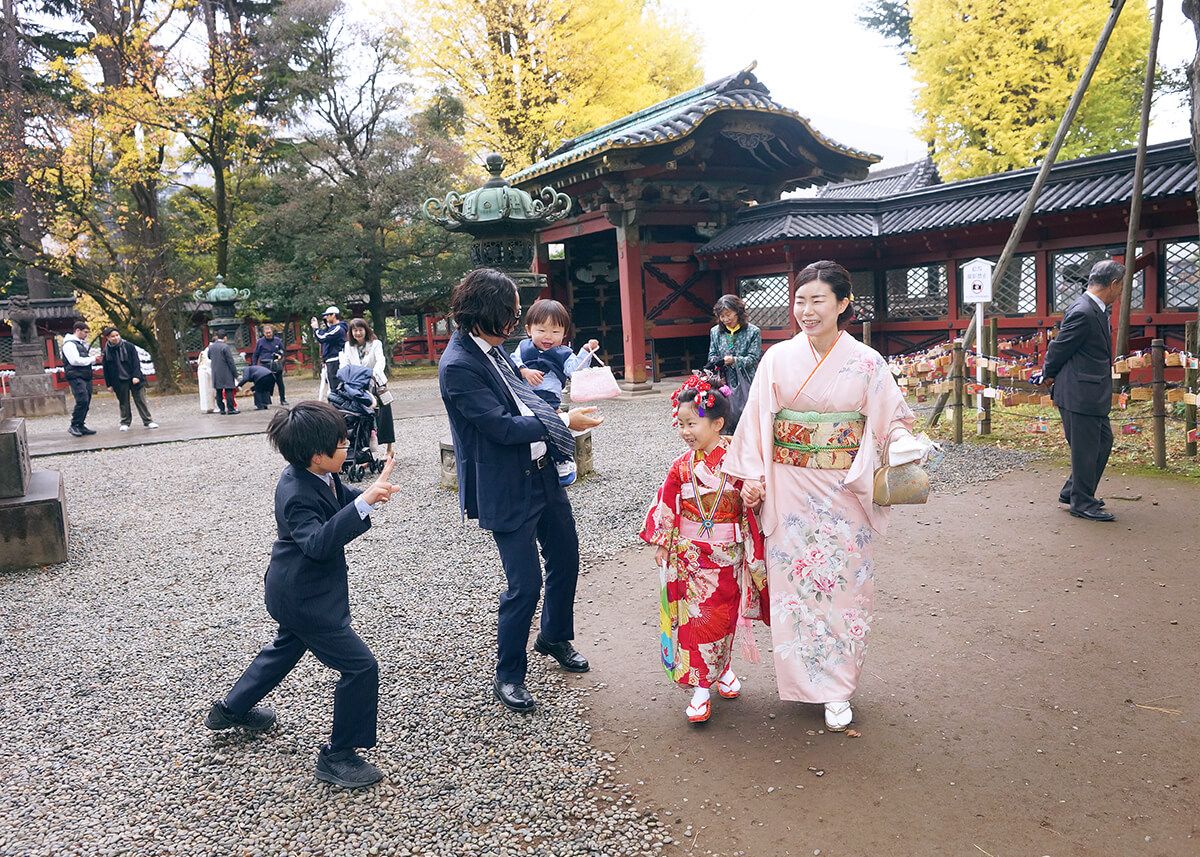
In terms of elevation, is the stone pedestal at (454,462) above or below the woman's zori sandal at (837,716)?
above

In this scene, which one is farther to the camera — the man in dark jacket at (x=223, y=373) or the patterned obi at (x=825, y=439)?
the man in dark jacket at (x=223, y=373)

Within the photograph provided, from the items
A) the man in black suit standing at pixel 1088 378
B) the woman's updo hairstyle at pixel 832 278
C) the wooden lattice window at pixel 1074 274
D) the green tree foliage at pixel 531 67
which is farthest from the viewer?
the green tree foliage at pixel 531 67

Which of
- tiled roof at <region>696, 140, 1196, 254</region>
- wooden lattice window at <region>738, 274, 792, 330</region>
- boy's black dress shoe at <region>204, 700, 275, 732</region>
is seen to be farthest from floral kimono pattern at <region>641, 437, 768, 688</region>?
wooden lattice window at <region>738, 274, 792, 330</region>

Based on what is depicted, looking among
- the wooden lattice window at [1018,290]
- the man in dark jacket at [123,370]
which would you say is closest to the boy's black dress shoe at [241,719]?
the man in dark jacket at [123,370]

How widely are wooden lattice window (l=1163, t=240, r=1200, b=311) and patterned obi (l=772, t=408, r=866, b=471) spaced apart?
→ 9.69m

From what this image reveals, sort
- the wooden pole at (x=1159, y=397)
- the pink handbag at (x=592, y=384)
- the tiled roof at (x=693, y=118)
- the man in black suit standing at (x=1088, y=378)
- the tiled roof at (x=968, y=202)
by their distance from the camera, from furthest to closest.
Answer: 1. the tiled roof at (x=693, y=118)
2. the tiled roof at (x=968, y=202)
3. the wooden pole at (x=1159, y=397)
4. the man in black suit standing at (x=1088, y=378)
5. the pink handbag at (x=592, y=384)

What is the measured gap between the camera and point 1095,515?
5.57 m

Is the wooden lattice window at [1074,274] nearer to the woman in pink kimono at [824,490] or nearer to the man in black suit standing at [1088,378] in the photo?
the man in black suit standing at [1088,378]

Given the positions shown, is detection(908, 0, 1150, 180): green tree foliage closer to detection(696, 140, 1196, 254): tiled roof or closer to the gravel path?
detection(696, 140, 1196, 254): tiled roof

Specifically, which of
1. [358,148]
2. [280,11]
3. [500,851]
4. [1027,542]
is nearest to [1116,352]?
[1027,542]

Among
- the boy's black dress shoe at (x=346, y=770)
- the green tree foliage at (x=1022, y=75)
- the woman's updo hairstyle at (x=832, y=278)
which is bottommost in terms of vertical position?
the boy's black dress shoe at (x=346, y=770)

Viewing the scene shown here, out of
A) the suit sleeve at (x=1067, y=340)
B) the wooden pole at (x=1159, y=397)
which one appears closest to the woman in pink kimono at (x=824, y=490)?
the suit sleeve at (x=1067, y=340)

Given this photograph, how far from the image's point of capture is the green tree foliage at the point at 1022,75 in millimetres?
17406

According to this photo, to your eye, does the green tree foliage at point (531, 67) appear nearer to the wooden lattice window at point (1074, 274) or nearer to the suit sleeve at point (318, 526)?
the wooden lattice window at point (1074, 274)
